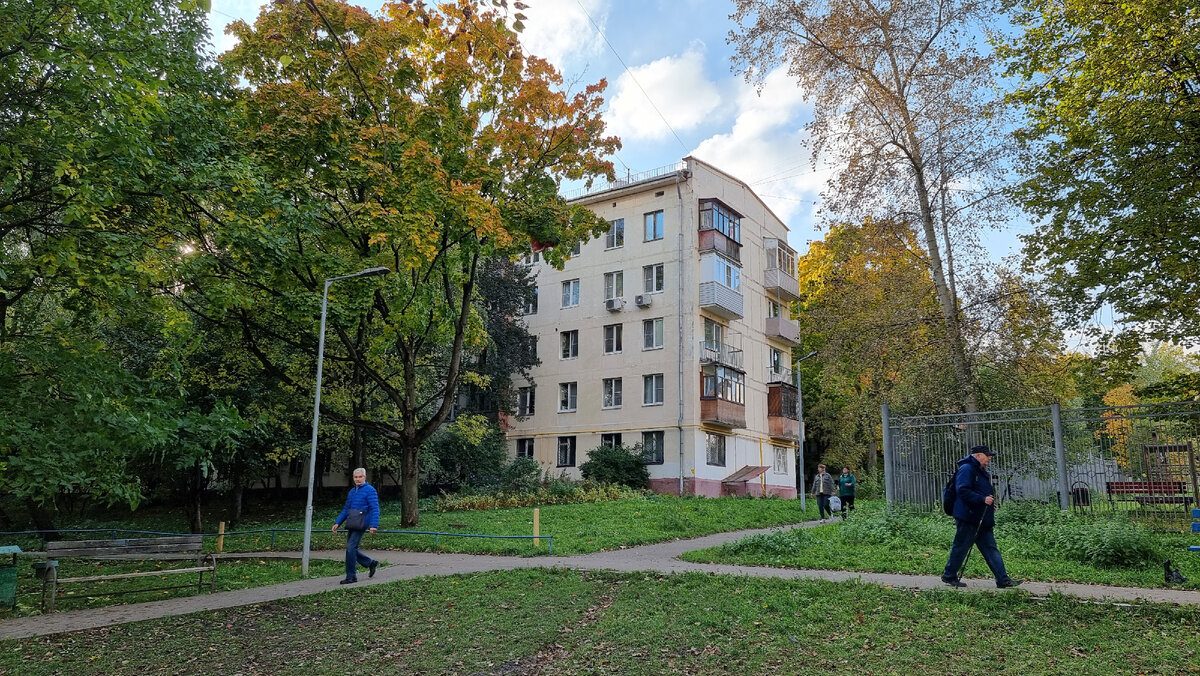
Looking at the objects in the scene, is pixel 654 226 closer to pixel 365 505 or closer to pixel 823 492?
pixel 823 492

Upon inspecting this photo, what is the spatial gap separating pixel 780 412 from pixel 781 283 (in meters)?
7.09

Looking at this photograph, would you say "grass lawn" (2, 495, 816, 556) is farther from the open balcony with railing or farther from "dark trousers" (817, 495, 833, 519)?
the open balcony with railing

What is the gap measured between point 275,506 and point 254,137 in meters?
25.2

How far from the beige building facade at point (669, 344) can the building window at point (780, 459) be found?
14 cm

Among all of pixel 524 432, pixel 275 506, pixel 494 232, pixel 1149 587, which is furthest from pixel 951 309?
pixel 275 506

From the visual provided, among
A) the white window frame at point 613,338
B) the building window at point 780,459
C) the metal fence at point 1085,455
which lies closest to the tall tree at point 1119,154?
the metal fence at point 1085,455

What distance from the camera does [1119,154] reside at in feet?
48.0

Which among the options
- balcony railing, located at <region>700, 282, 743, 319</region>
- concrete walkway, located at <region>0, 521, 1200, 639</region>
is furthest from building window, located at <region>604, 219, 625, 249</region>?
concrete walkway, located at <region>0, 521, 1200, 639</region>

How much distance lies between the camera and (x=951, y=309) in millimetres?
18906

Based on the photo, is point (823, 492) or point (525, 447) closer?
point (823, 492)

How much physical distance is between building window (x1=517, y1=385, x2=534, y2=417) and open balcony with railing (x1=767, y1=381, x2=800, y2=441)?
12760mm

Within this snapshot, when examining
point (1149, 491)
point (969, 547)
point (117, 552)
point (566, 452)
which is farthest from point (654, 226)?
point (117, 552)

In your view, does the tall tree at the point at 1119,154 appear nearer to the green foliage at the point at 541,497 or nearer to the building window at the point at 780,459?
the green foliage at the point at 541,497

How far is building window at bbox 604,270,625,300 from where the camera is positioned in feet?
124
